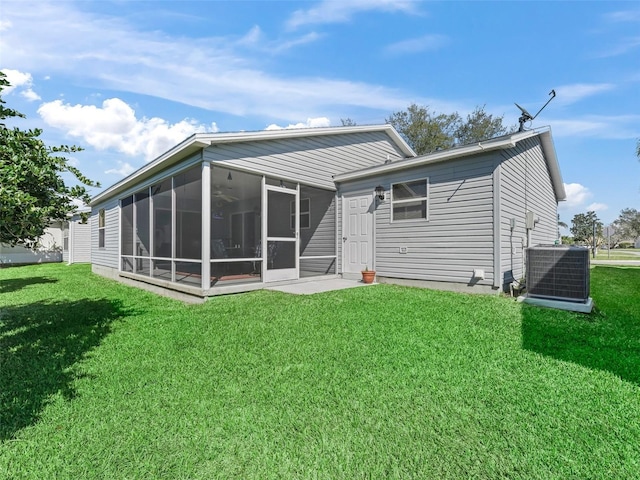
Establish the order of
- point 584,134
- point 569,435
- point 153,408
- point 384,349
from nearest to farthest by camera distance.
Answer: point 569,435
point 153,408
point 384,349
point 584,134

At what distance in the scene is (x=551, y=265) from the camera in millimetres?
5043

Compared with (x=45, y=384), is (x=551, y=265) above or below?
above

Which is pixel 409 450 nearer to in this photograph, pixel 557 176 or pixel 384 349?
pixel 384 349

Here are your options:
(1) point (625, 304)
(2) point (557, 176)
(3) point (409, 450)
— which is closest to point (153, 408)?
(3) point (409, 450)

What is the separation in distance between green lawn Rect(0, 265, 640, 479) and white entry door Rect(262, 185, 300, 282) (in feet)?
8.37

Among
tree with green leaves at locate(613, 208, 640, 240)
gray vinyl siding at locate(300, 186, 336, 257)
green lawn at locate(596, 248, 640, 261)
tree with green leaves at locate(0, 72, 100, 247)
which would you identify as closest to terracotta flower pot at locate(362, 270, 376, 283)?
gray vinyl siding at locate(300, 186, 336, 257)

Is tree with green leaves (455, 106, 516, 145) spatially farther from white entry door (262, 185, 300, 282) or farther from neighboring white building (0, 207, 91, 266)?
neighboring white building (0, 207, 91, 266)

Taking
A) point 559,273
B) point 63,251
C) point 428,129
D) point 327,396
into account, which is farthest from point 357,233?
point 63,251

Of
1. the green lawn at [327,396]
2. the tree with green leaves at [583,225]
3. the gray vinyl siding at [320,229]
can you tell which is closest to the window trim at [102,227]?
the gray vinyl siding at [320,229]

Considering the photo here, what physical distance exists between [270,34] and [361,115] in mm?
18091

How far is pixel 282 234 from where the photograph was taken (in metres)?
7.21

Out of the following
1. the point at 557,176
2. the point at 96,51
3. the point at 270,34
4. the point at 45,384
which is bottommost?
the point at 45,384

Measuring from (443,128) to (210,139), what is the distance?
19.6 m

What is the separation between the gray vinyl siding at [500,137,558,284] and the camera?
19.8 feet
